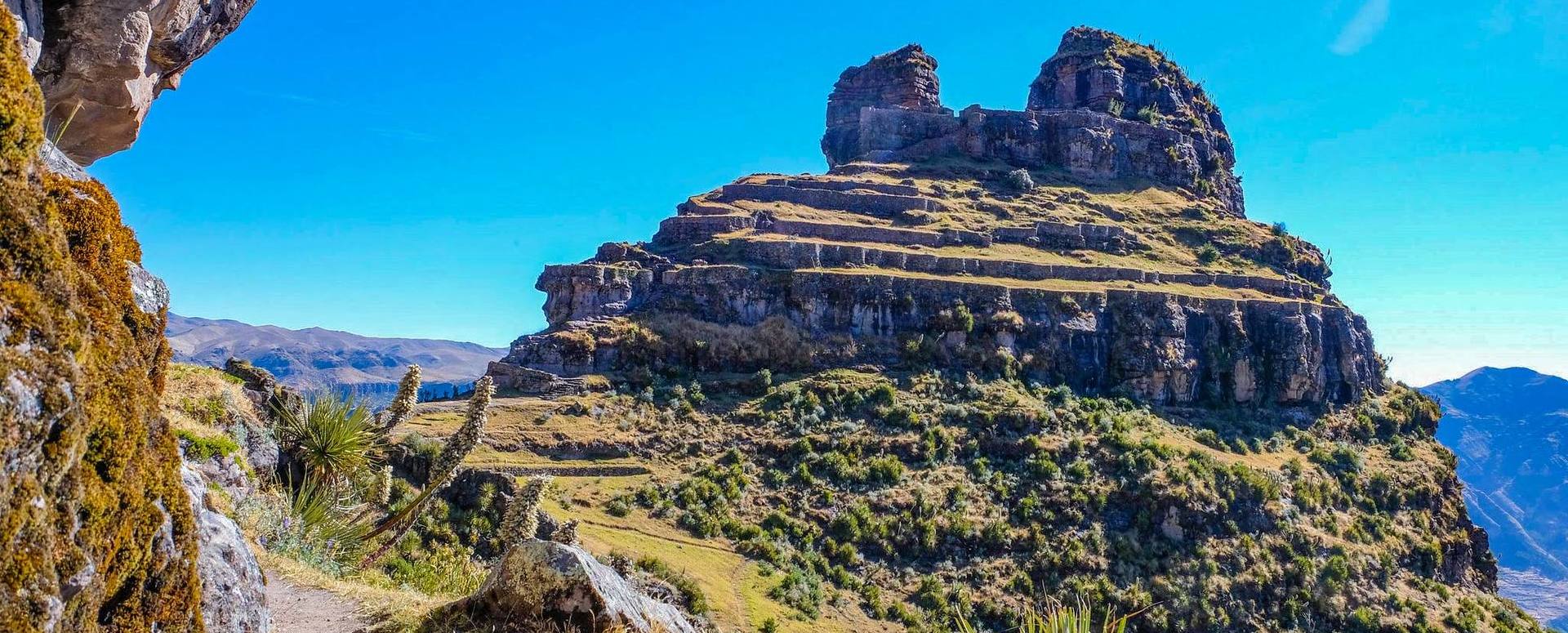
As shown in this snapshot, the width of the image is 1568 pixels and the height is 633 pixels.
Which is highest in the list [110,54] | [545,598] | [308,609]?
[110,54]

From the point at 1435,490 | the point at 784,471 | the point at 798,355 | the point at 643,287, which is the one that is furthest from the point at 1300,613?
the point at 643,287

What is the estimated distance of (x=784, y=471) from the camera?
3522cm

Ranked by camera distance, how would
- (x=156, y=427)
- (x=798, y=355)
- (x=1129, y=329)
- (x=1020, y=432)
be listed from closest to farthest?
(x=156, y=427) → (x=1020, y=432) → (x=798, y=355) → (x=1129, y=329)

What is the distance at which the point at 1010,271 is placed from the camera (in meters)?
49.2

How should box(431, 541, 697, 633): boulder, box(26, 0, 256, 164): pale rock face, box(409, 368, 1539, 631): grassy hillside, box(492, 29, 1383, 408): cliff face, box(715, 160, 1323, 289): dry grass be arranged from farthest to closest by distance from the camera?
box(715, 160, 1323, 289): dry grass → box(492, 29, 1383, 408): cliff face → box(409, 368, 1539, 631): grassy hillside → box(26, 0, 256, 164): pale rock face → box(431, 541, 697, 633): boulder

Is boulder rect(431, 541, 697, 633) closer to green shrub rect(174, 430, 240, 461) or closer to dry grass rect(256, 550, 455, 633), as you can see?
dry grass rect(256, 550, 455, 633)

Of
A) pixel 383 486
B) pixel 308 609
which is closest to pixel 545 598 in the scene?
pixel 308 609

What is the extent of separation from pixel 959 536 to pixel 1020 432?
7882mm

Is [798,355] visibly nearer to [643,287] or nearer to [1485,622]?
[643,287]

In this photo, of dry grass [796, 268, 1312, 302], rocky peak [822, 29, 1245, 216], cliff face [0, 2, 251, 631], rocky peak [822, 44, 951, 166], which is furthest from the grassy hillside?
rocky peak [822, 44, 951, 166]

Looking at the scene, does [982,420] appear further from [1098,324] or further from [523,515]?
[523,515]

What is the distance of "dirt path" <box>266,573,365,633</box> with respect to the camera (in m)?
7.98

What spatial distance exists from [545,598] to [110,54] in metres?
7.93

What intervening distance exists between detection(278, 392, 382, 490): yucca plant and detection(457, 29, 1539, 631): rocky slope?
13776mm
